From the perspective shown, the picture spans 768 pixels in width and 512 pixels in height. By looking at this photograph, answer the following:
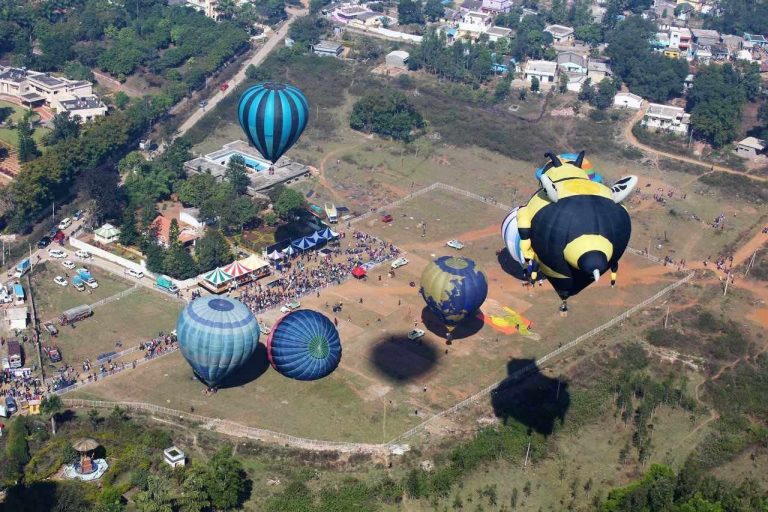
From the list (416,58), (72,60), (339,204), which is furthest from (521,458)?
(72,60)

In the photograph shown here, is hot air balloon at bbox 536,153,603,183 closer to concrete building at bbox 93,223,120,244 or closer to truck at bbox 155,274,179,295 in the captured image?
truck at bbox 155,274,179,295

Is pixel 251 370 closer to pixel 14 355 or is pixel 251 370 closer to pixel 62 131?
pixel 14 355

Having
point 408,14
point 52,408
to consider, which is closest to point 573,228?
point 52,408

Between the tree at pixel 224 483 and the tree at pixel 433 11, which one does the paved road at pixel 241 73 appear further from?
the tree at pixel 224 483

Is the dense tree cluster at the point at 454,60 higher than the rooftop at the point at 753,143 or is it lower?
lower

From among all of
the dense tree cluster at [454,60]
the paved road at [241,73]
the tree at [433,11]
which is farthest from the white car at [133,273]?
the tree at [433,11]

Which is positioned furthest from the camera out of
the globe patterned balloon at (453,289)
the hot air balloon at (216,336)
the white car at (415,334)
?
the white car at (415,334)

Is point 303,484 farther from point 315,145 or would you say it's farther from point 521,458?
point 315,145

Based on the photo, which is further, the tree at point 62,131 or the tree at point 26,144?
the tree at point 62,131
